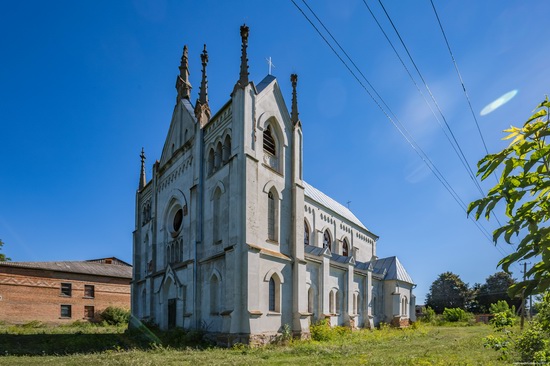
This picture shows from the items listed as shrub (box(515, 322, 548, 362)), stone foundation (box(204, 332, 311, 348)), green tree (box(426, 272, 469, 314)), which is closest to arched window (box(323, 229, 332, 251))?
stone foundation (box(204, 332, 311, 348))

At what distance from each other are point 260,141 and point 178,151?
25.4 feet

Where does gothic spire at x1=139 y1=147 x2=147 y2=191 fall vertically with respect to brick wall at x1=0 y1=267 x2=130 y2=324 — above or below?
above

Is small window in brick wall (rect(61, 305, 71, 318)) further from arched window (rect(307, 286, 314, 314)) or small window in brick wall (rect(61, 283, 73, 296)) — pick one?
arched window (rect(307, 286, 314, 314))

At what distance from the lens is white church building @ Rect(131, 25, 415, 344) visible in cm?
1920

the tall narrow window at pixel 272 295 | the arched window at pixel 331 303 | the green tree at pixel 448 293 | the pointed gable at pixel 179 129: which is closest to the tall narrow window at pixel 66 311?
the pointed gable at pixel 179 129

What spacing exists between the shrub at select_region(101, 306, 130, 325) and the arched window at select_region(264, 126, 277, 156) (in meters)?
30.0

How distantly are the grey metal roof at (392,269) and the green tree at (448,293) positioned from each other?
36.0 m

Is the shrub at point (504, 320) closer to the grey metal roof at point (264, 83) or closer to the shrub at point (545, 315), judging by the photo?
the shrub at point (545, 315)

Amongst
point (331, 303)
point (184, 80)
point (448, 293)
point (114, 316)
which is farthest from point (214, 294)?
point (448, 293)

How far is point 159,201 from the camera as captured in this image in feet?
96.1

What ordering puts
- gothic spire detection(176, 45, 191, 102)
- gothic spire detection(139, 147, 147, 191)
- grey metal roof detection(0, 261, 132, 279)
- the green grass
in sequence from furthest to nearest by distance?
grey metal roof detection(0, 261, 132, 279) < gothic spire detection(139, 147, 147, 191) < gothic spire detection(176, 45, 191, 102) < the green grass

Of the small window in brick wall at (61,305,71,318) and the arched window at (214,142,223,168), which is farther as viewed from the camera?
the small window in brick wall at (61,305,71,318)

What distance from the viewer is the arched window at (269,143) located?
22.4 metres

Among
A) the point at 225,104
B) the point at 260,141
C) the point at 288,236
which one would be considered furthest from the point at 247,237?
the point at 225,104
